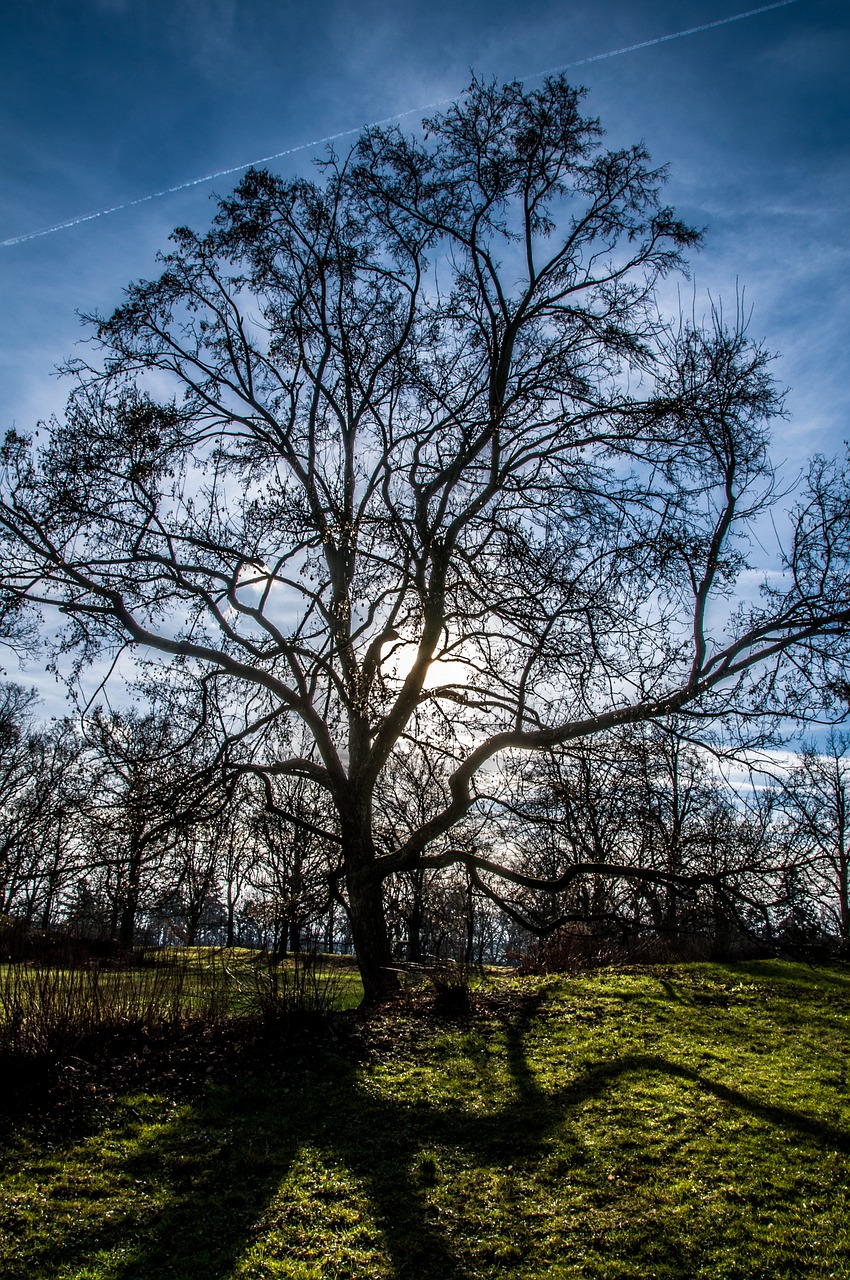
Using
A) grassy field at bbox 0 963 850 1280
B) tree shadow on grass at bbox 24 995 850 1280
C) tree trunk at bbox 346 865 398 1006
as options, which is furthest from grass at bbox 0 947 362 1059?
tree shadow on grass at bbox 24 995 850 1280

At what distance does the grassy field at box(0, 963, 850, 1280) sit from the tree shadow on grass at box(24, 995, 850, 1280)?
18 millimetres

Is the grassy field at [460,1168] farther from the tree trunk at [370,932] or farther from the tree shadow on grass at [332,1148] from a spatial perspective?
the tree trunk at [370,932]

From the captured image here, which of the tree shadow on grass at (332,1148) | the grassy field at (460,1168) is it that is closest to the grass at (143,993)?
the grassy field at (460,1168)

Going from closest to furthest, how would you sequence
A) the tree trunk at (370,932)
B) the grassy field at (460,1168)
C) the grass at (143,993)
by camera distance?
the grassy field at (460,1168) < the grass at (143,993) < the tree trunk at (370,932)

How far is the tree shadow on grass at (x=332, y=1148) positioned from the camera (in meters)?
3.83

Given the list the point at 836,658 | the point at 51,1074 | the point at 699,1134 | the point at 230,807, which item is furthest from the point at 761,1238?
the point at 230,807

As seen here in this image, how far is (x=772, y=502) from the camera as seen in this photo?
28.9ft

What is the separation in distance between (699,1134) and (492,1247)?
6.83ft

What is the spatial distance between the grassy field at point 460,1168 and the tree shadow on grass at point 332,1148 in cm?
2

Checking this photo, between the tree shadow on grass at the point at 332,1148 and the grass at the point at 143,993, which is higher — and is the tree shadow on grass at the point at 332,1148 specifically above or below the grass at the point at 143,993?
below

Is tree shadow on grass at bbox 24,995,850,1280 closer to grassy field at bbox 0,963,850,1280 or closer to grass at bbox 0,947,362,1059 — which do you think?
grassy field at bbox 0,963,850,1280

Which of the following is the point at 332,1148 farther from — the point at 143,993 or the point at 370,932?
the point at 370,932

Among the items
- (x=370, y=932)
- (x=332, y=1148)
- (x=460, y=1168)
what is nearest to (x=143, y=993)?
(x=370, y=932)

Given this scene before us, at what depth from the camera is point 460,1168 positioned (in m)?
4.73
